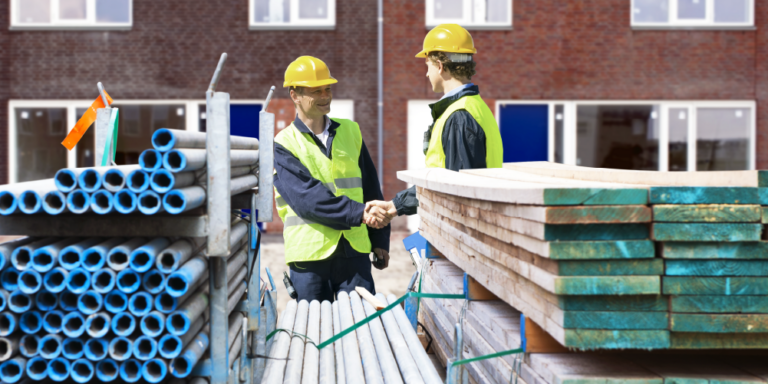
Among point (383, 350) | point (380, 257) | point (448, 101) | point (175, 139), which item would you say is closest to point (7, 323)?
point (175, 139)

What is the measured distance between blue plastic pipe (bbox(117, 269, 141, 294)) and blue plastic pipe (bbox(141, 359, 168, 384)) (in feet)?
0.77

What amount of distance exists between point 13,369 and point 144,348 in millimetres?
420

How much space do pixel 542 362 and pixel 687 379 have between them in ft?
1.48

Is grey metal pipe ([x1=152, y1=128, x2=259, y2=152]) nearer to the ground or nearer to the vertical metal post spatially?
the vertical metal post

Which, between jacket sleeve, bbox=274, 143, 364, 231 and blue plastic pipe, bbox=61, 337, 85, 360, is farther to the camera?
jacket sleeve, bbox=274, 143, 364, 231

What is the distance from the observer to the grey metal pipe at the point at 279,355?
2748 mm

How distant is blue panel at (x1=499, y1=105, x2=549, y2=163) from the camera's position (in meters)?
14.0

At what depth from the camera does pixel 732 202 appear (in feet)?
6.75

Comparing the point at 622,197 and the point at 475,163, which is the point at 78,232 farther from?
the point at 475,163

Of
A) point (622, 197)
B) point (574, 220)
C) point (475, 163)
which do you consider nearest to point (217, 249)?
point (574, 220)

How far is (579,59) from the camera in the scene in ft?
45.5

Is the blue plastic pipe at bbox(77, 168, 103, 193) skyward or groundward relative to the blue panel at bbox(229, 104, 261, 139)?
groundward

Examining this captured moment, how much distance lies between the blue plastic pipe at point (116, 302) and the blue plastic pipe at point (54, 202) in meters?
0.29

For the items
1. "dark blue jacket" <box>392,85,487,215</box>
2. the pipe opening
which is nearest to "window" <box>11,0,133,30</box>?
"dark blue jacket" <box>392,85,487,215</box>
